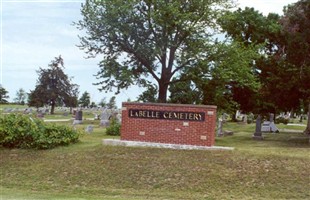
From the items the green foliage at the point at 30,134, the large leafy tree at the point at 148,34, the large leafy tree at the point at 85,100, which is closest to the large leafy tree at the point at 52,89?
the large leafy tree at the point at 85,100

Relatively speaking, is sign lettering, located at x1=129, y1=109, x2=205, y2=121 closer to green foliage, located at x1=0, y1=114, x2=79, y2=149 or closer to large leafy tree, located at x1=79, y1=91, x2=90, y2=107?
green foliage, located at x1=0, y1=114, x2=79, y2=149

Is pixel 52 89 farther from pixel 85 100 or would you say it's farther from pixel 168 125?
pixel 168 125

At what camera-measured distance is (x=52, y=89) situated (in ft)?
213

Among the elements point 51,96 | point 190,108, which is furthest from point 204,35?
point 51,96

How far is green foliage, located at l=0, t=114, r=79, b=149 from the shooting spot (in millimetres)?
19828

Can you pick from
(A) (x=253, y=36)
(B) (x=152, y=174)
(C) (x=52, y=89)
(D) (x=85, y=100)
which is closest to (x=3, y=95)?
(D) (x=85, y=100)

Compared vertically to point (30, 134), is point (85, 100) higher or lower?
higher

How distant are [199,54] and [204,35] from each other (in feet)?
5.79

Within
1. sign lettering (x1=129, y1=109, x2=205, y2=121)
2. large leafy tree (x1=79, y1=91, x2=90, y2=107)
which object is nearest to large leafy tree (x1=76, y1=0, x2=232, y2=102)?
sign lettering (x1=129, y1=109, x2=205, y2=121)

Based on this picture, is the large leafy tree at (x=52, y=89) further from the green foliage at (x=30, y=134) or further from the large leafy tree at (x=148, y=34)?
the green foliage at (x=30, y=134)

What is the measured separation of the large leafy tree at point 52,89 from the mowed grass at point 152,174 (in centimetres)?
4625

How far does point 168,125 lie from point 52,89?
47397 millimetres

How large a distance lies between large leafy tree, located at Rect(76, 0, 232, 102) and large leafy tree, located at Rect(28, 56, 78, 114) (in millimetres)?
33409

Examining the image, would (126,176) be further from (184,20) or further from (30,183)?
(184,20)
